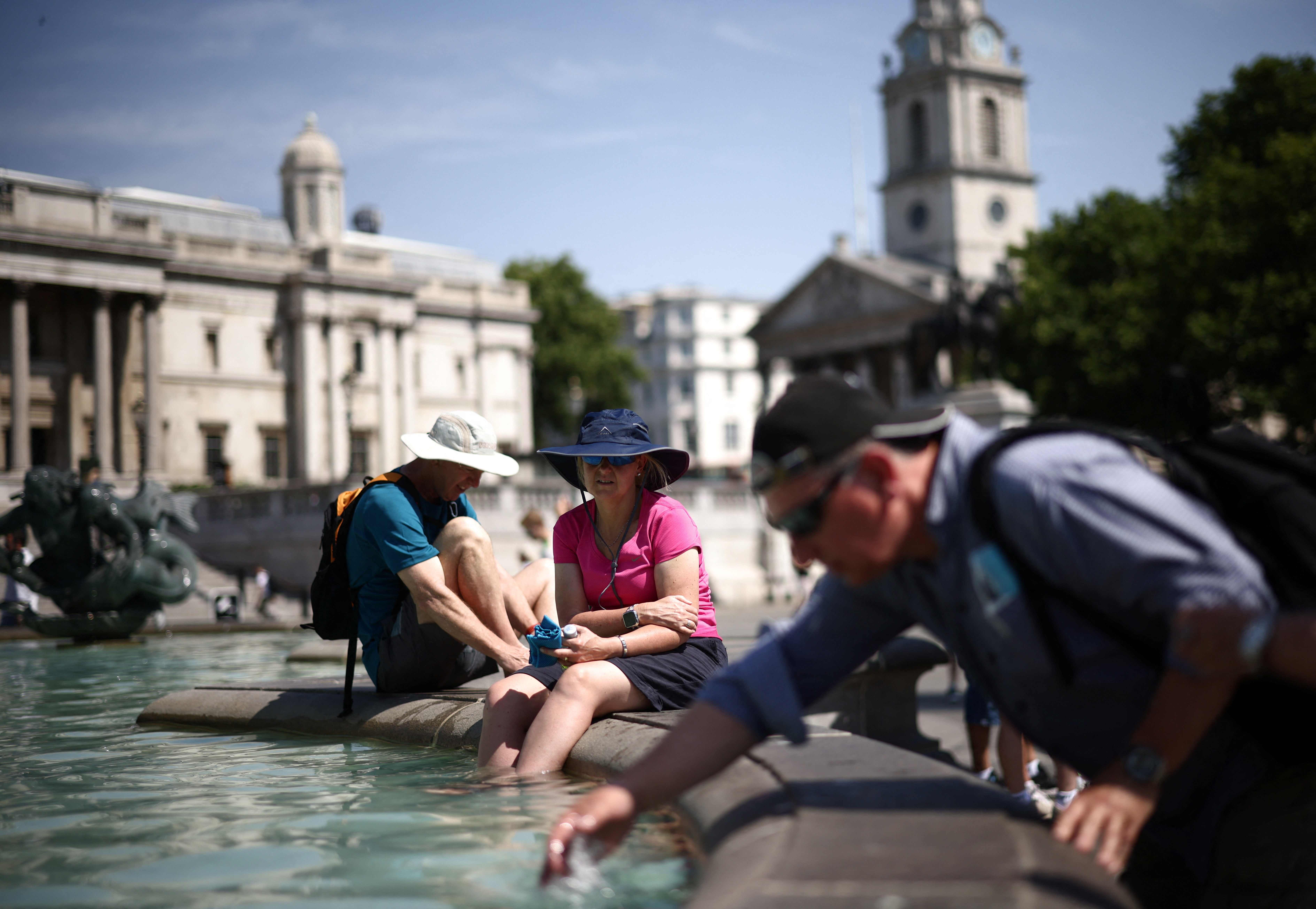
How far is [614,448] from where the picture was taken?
504cm

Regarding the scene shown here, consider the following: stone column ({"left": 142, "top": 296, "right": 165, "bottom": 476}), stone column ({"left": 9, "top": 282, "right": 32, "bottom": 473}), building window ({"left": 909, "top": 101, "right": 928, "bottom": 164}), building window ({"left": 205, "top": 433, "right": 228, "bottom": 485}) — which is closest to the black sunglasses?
stone column ({"left": 9, "top": 282, "right": 32, "bottom": 473})

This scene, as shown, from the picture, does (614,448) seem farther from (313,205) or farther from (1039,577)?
(313,205)

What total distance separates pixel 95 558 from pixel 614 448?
1089cm

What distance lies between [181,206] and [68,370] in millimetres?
13930

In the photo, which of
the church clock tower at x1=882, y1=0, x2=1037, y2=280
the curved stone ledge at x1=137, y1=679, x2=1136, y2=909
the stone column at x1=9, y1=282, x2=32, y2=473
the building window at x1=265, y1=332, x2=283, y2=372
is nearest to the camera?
the curved stone ledge at x1=137, y1=679, x2=1136, y2=909

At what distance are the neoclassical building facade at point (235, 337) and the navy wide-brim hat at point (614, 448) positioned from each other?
3352 centimetres

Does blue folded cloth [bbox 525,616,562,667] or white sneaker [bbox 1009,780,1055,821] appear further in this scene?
white sneaker [bbox 1009,780,1055,821]

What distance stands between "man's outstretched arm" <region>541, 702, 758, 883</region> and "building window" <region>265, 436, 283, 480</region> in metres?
58.7

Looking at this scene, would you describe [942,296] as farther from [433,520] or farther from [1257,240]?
[433,520]

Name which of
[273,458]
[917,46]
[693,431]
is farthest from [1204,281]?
[693,431]

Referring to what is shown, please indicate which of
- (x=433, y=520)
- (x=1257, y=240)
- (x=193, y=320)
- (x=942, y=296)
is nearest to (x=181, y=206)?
(x=193, y=320)

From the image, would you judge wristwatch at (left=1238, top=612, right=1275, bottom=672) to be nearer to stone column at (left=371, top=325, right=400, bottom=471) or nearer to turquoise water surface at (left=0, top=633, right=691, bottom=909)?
turquoise water surface at (left=0, top=633, right=691, bottom=909)

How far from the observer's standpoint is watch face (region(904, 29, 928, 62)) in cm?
8500

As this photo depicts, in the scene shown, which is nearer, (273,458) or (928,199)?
(273,458)
